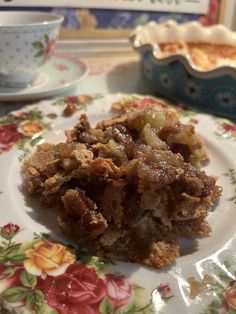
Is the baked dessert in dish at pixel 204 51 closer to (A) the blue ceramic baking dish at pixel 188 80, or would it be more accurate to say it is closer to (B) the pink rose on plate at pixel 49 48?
(A) the blue ceramic baking dish at pixel 188 80

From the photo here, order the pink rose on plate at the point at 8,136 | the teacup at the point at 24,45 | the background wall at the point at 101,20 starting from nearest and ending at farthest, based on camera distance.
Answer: the pink rose on plate at the point at 8,136 < the teacup at the point at 24,45 < the background wall at the point at 101,20

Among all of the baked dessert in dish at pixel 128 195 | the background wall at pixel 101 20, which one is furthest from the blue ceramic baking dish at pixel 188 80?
the baked dessert in dish at pixel 128 195

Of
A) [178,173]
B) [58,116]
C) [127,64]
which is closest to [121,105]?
[58,116]

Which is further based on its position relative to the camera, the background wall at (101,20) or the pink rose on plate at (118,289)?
the background wall at (101,20)

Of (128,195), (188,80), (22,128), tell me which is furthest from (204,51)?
(128,195)

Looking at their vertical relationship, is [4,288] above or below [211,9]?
below

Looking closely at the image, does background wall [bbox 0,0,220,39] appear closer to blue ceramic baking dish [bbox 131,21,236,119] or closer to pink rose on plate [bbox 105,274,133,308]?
blue ceramic baking dish [bbox 131,21,236,119]

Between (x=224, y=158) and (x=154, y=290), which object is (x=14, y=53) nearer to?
(x=224, y=158)

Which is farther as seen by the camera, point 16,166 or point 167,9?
point 167,9
